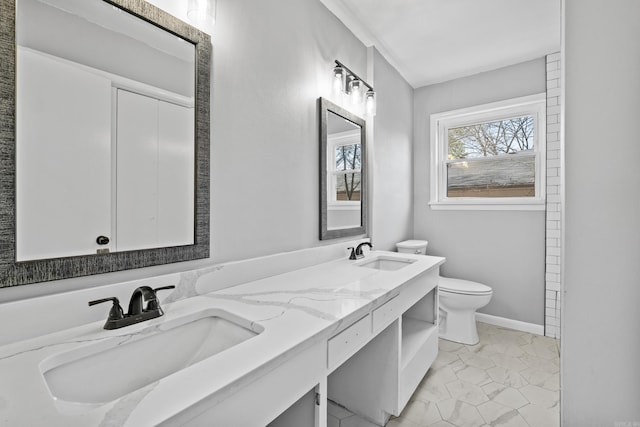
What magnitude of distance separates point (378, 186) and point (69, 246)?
2.11 metres

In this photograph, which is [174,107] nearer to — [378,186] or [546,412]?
[378,186]

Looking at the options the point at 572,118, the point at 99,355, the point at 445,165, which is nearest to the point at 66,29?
the point at 99,355

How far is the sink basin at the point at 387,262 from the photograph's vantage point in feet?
6.93

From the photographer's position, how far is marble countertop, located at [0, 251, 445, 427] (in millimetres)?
539

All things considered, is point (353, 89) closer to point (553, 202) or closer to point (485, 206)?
point (485, 206)

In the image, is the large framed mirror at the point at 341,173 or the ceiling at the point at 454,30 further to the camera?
the ceiling at the point at 454,30

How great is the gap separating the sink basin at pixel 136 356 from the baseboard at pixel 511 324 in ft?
9.39

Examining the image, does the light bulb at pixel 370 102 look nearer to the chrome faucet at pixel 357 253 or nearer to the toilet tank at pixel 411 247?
the chrome faucet at pixel 357 253

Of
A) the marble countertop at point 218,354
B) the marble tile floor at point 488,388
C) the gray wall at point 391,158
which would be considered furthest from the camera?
the gray wall at point 391,158

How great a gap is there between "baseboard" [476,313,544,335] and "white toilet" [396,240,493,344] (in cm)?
45

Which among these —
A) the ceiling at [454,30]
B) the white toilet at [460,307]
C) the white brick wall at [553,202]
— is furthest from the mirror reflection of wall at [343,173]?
the white brick wall at [553,202]

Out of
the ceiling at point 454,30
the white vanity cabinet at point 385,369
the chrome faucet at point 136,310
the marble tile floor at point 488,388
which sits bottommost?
the marble tile floor at point 488,388

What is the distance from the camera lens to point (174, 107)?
1165mm

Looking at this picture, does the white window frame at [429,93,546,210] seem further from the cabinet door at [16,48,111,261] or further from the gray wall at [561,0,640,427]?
the cabinet door at [16,48,111,261]
